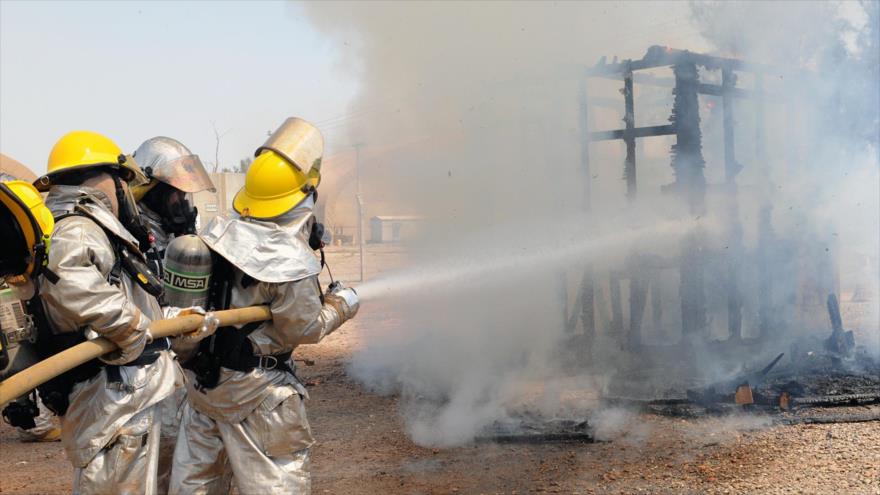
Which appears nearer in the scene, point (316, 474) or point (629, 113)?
Answer: point (316, 474)

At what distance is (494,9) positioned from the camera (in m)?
8.54

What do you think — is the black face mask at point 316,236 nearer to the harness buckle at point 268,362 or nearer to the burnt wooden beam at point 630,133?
the harness buckle at point 268,362

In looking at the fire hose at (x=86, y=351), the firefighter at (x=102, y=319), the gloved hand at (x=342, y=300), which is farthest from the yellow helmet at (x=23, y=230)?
the gloved hand at (x=342, y=300)

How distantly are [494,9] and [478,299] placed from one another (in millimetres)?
3179

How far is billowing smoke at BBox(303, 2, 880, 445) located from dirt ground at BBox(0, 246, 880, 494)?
907 mm

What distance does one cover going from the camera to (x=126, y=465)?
138 inches

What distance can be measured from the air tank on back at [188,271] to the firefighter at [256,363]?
65 millimetres

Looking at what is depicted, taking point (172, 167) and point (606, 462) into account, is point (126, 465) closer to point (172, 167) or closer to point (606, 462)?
point (172, 167)

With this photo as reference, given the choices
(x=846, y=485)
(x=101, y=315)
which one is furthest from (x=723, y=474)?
(x=101, y=315)

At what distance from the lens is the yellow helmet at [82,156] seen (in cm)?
362

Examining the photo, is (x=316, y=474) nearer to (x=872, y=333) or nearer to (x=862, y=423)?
(x=862, y=423)

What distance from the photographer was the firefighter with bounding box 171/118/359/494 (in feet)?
11.9

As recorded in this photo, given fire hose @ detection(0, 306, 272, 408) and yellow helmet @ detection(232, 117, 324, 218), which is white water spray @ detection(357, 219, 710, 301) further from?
fire hose @ detection(0, 306, 272, 408)

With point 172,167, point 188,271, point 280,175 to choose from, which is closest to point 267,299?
point 188,271
